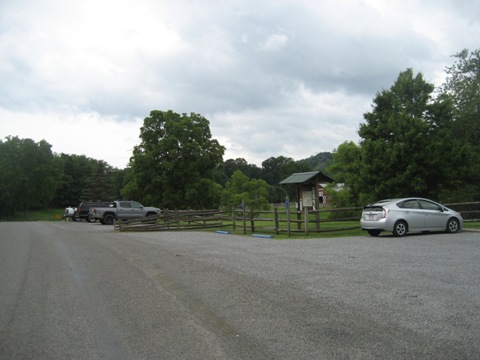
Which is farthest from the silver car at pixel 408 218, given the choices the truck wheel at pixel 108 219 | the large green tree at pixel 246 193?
the large green tree at pixel 246 193

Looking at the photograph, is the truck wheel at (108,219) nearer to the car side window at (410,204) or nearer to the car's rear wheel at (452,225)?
the car side window at (410,204)

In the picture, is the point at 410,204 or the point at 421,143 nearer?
the point at 410,204

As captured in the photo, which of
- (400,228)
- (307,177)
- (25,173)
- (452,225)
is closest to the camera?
(400,228)

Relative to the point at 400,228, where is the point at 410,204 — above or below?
above

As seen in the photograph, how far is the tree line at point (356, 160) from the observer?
78.7 feet

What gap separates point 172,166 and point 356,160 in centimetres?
2132

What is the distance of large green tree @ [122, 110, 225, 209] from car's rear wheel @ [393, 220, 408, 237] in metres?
28.7

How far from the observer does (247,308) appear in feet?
20.1

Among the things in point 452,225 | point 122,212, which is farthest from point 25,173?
point 452,225

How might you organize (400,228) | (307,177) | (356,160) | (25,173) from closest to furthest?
1. (400,228)
2. (307,177)
3. (356,160)
4. (25,173)

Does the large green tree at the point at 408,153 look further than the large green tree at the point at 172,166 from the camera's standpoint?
No

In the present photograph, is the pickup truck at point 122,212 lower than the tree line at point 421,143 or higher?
lower

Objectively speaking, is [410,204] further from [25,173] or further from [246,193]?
[25,173]

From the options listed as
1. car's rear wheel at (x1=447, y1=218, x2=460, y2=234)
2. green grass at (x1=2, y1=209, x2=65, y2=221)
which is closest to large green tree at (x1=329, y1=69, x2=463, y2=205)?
car's rear wheel at (x1=447, y1=218, x2=460, y2=234)
